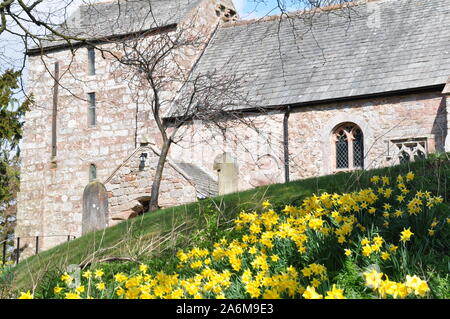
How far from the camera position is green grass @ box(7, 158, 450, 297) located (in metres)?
7.46

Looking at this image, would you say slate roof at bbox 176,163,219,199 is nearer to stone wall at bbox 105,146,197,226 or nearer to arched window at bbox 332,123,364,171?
stone wall at bbox 105,146,197,226

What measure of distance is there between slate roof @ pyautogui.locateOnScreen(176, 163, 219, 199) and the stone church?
6 centimetres

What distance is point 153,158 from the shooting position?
674 inches

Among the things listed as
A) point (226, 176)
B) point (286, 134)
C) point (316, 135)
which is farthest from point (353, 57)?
point (226, 176)

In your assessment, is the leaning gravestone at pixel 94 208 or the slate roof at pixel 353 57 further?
the slate roof at pixel 353 57

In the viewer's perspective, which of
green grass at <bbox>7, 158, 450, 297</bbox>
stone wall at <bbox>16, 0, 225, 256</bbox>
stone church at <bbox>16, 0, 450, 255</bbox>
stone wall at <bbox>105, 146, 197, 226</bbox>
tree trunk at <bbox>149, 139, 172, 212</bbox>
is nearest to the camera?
green grass at <bbox>7, 158, 450, 297</bbox>

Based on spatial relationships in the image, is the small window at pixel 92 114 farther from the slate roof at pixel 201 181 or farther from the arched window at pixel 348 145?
the arched window at pixel 348 145

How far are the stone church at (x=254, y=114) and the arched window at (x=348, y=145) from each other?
31mm

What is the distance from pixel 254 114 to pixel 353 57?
3556mm

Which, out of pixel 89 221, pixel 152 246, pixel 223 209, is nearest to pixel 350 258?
pixel 152 246

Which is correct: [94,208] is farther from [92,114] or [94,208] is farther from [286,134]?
[92,114]

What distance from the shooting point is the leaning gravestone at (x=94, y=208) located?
14023mm

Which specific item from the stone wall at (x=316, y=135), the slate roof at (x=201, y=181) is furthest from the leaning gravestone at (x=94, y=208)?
the stone wall at (x=316, y=135)

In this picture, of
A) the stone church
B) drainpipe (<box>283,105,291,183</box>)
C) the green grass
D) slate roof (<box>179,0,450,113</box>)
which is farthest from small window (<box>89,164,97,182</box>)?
the green grass
